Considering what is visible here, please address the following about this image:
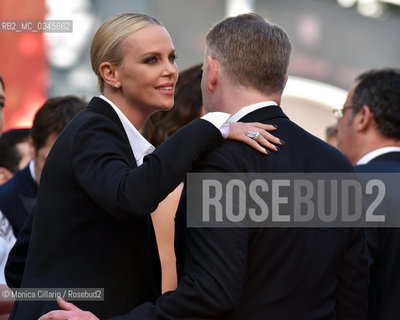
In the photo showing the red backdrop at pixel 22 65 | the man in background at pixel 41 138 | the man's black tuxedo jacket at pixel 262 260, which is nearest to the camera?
the man's black tuxedo jacket at pixel 262 260

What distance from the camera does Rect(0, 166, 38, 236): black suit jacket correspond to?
4012mm

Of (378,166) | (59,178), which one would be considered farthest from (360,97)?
(59,178)

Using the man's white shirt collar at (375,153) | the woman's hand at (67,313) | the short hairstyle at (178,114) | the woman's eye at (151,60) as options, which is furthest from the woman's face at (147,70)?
the man's white shirt collar at (375,153)

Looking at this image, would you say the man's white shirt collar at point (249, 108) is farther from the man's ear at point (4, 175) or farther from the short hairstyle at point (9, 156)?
the short hairstyle at point (9, 156)

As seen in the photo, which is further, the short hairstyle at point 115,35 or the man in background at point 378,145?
the man in background at point 378,145

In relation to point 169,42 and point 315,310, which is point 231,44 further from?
point 315,310

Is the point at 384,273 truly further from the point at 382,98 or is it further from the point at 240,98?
the point at 240,98

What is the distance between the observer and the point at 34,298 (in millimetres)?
2428

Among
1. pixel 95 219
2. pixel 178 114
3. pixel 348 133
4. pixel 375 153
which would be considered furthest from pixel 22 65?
pixel 95 219

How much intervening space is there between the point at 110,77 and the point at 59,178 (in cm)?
45

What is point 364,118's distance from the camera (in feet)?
12.4

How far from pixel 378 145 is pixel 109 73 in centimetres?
164

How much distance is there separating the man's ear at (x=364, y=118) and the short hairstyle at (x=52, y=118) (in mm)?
1640

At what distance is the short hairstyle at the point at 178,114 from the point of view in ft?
12.8
